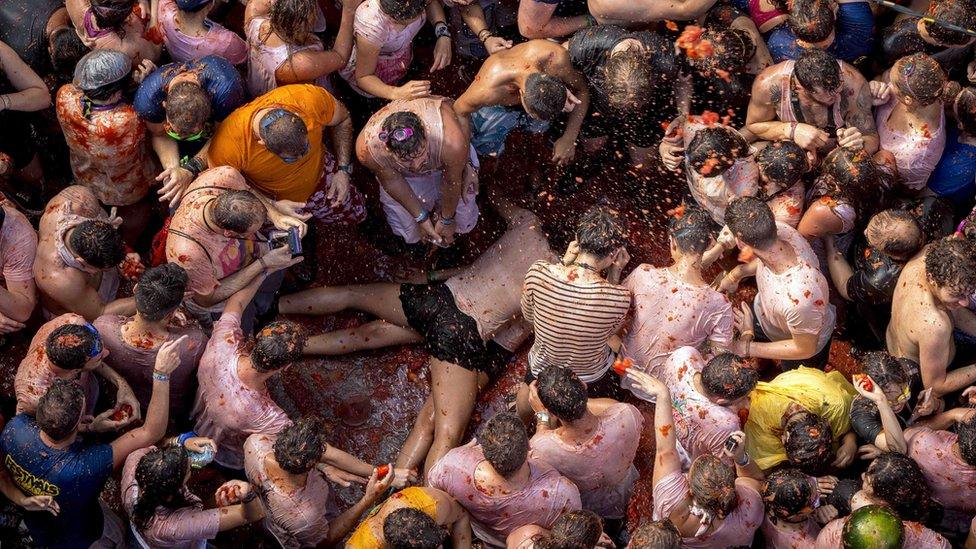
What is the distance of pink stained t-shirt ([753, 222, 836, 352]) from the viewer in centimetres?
641

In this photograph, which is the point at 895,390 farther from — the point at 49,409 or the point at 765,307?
the point at 49,409

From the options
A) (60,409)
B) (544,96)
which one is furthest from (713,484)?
(60,409)

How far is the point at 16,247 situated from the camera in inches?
257

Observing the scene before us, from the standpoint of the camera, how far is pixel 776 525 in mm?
5973

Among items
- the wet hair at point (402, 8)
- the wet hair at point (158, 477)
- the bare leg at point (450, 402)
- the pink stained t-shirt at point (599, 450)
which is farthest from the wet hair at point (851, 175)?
the wet hair at point (158, 477)

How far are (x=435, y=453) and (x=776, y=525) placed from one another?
7.90ft

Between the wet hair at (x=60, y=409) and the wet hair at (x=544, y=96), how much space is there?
3.16 metres

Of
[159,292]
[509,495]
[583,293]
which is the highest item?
[159,292]

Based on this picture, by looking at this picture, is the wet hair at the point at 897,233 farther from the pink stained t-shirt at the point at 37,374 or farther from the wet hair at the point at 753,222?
the pink stained t-shirt at the point at 37,374

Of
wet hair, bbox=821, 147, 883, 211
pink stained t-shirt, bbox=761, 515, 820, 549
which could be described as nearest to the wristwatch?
wet hair, bbox=821, 147, 883, 211

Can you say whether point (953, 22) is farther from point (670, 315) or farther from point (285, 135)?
point (285, 135)

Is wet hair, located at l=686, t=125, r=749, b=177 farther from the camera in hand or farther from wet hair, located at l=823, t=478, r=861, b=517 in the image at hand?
the camera in hand

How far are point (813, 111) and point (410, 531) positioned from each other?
3.88 m

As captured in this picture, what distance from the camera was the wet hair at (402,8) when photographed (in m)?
6.98
